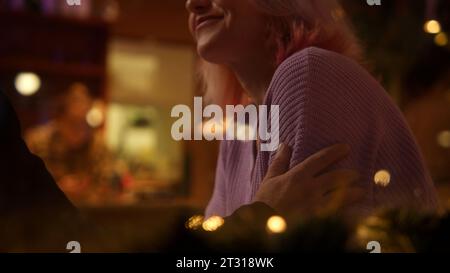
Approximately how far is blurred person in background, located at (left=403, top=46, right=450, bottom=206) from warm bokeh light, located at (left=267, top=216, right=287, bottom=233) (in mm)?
245

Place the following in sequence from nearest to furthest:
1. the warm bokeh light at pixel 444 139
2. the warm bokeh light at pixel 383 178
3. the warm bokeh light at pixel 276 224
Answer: the warm bokeh light at pixel 276 224, the warm bokeh light at pixel 383 178, the warm bokeh light at pixel 444 139

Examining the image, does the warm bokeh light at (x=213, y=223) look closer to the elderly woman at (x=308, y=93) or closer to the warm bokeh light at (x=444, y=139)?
the elderly woman at (x=308, y=93)

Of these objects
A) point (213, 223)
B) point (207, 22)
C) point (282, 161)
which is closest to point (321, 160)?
point (282, 161)

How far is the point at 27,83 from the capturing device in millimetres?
970

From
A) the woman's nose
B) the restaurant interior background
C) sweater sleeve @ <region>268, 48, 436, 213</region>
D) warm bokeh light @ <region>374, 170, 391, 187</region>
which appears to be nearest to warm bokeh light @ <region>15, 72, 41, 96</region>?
the restaurant interior background

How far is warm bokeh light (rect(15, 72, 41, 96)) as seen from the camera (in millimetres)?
935

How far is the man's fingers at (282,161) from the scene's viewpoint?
0.79 meters

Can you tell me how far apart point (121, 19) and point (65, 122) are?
0.29 m

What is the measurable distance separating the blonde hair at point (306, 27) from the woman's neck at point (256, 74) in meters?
0.02

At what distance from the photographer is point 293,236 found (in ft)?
2.06

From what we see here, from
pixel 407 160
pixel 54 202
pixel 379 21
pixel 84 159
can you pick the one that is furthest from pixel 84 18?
pixel 407 160

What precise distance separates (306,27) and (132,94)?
0.43m

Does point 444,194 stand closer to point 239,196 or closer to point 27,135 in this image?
point 239,196

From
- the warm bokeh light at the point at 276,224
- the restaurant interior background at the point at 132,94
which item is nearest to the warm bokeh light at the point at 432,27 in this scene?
the restaurant interior background at the point at 132,94
